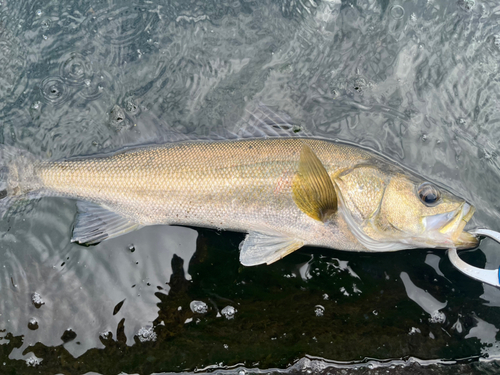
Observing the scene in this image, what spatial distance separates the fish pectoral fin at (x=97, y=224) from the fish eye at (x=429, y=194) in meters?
2.76

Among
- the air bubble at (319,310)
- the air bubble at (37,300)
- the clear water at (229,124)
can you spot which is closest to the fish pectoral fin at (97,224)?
the clear water at (229,124)

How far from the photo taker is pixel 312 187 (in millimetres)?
3266

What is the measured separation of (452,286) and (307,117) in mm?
2342

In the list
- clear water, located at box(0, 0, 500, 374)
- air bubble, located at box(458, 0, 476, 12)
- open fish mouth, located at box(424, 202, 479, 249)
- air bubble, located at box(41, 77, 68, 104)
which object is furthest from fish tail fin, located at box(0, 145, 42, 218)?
air bubble, located at box(458, 0, 476, 12)

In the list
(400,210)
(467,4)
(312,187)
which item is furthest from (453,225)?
(467,4)

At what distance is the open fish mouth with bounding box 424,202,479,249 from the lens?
10.4 ft

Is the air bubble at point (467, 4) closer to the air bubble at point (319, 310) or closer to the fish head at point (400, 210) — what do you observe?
the fish head at point (400, 210)

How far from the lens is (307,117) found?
157 inches

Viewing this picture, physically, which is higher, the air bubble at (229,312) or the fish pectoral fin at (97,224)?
the fish pectoral fin at (97,224)

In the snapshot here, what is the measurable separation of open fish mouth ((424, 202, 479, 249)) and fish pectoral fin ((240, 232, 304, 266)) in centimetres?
121

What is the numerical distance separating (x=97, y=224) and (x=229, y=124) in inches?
69.1

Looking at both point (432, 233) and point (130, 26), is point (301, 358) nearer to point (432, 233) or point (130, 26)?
point (432, 233)

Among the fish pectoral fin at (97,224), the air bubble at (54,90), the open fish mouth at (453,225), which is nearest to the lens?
the open fish mouth at (453,225)

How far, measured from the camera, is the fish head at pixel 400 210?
10.5ft
